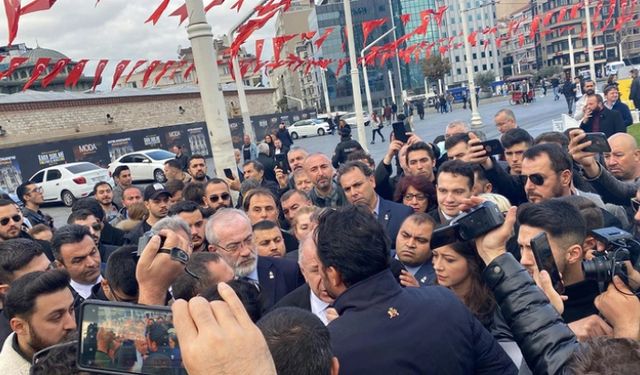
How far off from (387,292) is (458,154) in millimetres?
3831

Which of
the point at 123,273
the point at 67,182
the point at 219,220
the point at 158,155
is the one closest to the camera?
the point at 123,273

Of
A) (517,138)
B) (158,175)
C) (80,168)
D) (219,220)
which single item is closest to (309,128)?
(158,175)

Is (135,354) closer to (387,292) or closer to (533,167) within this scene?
(387,292)

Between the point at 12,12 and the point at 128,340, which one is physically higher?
the point at 12,12

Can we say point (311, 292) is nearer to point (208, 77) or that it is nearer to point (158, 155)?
point (208, 77)

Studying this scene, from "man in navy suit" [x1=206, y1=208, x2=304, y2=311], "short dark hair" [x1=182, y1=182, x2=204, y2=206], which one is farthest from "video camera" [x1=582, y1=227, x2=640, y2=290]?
"short dark hair" [x1=182, y1=182, x2=204, y2=206]

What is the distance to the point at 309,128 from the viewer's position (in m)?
42.2

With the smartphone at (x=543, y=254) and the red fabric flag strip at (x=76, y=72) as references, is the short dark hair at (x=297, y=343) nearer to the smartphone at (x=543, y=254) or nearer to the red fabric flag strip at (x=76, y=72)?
the smartphone at (x=543, y=254)

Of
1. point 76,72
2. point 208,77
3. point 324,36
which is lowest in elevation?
point 208,77

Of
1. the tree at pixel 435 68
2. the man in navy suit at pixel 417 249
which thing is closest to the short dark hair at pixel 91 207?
the man in navy suit at pixel 417 249

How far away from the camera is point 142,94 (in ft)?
121

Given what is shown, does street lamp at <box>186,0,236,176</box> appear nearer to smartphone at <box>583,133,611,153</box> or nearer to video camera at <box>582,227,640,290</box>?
smartphone at <box>583,133,611,153</box>

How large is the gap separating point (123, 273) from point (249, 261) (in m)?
1.14

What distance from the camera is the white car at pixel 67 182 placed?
19625mm
